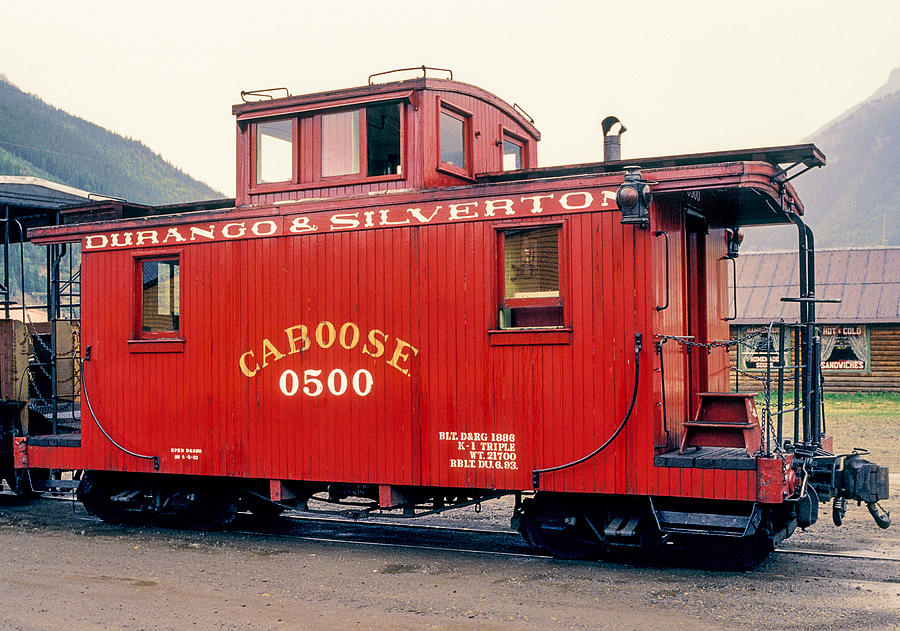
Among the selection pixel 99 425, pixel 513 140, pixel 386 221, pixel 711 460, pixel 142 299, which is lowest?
pixel 711 460

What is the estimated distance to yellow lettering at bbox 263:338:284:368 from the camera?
32.8 feet

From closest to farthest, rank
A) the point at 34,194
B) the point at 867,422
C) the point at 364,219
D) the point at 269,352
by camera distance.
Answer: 1. the point at 364,219
2. the point at 269,352
3. the point at 34,194
4. the point at 867,422

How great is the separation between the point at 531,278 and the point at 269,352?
2.94 metres

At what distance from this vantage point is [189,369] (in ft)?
34.3

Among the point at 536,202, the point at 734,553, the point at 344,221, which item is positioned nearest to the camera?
the point at 734,553

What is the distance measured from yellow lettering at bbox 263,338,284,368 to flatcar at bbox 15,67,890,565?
32mm

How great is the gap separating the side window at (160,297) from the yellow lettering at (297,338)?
1.52m

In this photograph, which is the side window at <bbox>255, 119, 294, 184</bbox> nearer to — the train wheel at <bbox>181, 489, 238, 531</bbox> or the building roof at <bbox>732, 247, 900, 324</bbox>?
the train wheel at <bbox>181, 489, 238, 531</bbox>

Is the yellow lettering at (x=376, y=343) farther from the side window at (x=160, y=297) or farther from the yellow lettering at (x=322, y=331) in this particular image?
the side window at (x=160, y=297)

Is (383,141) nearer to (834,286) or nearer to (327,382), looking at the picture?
(327,382)

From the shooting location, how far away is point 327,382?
9.77 m

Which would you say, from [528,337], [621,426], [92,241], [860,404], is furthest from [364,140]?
[860,404]

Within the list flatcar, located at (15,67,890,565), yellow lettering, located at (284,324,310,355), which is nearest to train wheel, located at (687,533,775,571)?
flatcar, located at (15,67,890,565)

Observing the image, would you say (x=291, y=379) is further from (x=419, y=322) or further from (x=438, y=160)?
(x=438, y=160)
